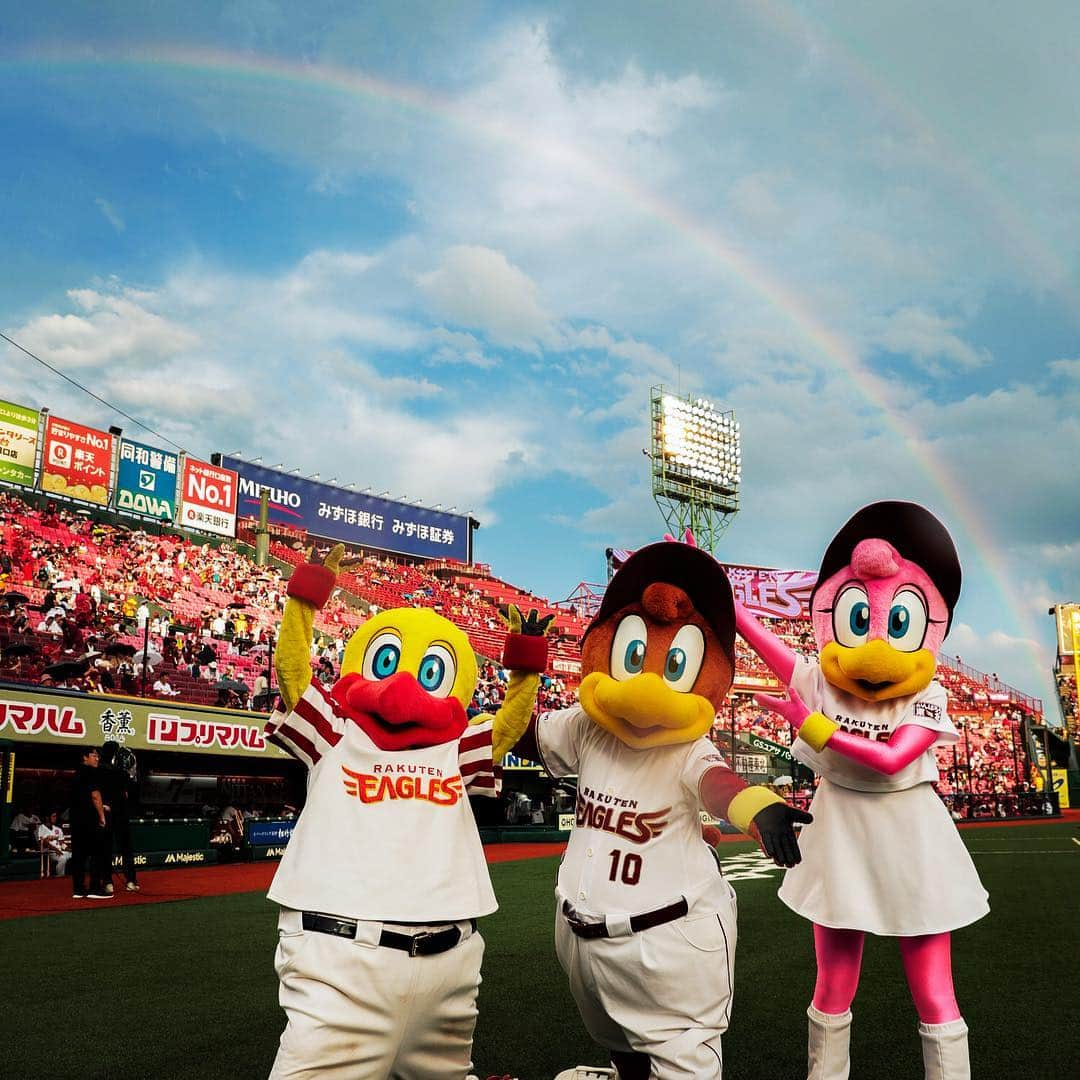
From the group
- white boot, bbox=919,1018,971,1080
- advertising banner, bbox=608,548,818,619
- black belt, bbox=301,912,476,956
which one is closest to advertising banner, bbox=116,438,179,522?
advertising banner, bbox=608,548,818,619

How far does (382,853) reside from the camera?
276 centimetres

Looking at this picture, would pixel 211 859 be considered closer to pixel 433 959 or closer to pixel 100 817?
pixel 100 817

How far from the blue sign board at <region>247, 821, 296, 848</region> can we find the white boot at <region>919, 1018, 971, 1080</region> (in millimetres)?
13788

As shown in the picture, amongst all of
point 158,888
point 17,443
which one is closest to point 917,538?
point 158,888

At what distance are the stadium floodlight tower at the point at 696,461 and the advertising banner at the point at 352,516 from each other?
28.9ft

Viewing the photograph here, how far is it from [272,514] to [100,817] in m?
25.4

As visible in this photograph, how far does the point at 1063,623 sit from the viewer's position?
62.7 m

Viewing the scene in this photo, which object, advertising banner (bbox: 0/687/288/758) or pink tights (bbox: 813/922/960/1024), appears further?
advertising banner (bbox: 0/687/288/758)

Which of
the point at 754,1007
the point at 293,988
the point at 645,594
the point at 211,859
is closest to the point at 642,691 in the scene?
the point at 645,594

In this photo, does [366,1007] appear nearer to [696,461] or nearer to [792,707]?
[792,707]

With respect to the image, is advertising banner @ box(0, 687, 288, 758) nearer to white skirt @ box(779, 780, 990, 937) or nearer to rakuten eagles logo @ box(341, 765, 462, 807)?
rakuten eagles logo @ box(341, 765, 462, 807)

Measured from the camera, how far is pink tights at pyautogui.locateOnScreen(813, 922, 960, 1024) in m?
3.14

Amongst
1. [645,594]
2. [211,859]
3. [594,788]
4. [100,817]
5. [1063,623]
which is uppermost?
[1063,623]

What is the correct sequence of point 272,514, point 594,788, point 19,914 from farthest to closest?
point 272,514, point 19,914, point 594,788
